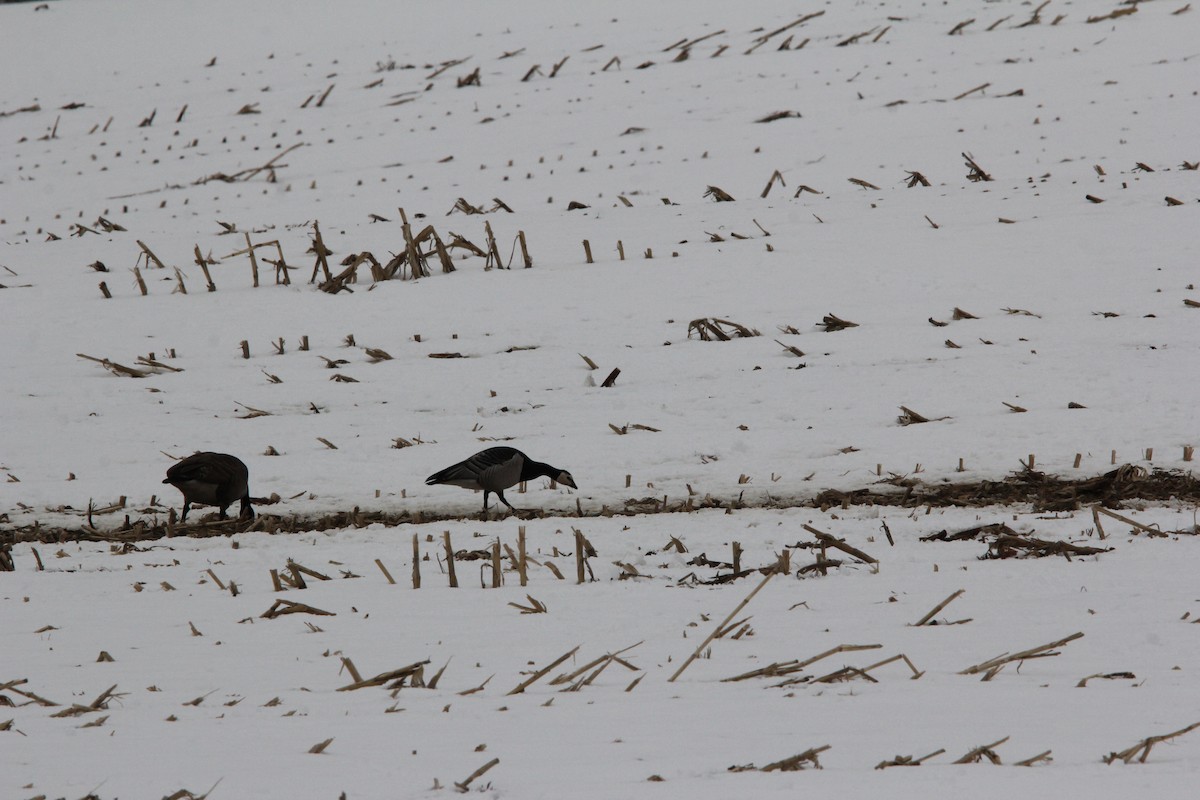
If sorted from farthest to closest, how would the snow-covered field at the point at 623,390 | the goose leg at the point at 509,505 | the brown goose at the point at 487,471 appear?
the goose leg at the point at 509,505 < the brown goose at the point at 487,471 < the snow-covered field at the point at 623,390

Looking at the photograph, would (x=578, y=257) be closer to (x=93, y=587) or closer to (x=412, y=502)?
(x=412, y=502)

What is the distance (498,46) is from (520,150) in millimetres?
8093

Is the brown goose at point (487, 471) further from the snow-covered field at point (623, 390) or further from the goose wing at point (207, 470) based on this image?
the goose wing at point (207, 470)

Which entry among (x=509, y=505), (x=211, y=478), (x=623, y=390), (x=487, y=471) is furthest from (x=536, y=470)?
(x=623, y=390)

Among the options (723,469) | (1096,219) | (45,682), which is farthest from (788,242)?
(45,682)

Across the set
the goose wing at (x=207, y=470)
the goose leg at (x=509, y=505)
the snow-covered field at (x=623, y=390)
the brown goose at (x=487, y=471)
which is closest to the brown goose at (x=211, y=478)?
the goose wing at (x=207, y=470)

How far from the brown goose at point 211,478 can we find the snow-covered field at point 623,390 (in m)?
0.48

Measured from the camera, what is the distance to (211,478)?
24.8ft

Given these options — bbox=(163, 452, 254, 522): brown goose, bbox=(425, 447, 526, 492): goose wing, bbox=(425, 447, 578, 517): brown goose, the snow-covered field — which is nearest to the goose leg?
bbox=(425, 447, 578, 517): brown goose

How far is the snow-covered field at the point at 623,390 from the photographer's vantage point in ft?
11.0

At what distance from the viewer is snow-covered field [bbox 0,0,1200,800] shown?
3355mm

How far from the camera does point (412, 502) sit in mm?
8062

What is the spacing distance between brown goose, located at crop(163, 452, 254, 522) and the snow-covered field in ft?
1.59

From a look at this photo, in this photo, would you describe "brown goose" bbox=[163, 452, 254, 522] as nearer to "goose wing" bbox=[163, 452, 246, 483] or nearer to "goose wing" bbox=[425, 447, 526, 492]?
"goose wing" bbox=[163, 452, 246, 483]
